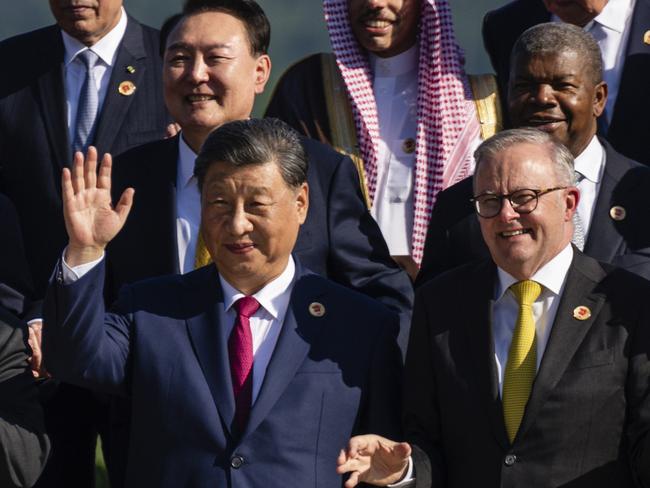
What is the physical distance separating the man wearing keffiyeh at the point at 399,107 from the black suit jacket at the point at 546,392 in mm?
998

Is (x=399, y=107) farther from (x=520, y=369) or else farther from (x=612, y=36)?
(x=520, y=369)

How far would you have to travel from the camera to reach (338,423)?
4703mm

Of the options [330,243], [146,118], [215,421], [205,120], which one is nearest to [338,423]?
[215,421]

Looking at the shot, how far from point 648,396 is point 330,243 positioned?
1.16 metres

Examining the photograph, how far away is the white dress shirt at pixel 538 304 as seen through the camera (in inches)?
185

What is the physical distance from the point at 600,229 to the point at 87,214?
154cm

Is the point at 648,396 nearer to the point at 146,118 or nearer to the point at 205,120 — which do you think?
the point at 205,120

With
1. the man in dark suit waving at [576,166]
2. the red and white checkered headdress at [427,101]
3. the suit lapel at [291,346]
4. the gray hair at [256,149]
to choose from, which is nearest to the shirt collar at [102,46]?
the red and white checkered headdress at [427,101]

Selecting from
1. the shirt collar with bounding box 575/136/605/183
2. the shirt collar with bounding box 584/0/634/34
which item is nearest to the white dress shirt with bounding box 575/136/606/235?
the shirt collar with bounding box 575/136/605/183

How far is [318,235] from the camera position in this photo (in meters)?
5.26

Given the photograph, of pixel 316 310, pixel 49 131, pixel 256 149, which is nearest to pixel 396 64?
pixel 49 131

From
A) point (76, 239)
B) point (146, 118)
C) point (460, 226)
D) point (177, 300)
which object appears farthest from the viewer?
point (146, 118)

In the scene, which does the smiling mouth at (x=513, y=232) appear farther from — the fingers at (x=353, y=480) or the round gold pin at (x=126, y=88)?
the round gold pin at (x=126, y=88)

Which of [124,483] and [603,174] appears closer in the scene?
[124,483]
